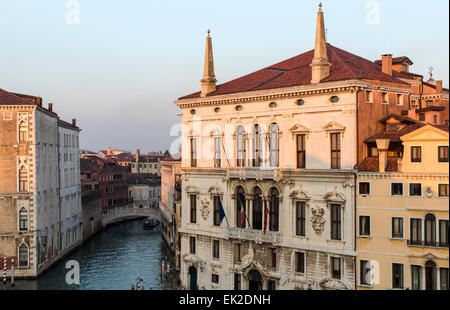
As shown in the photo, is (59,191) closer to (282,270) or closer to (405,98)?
(282,270)

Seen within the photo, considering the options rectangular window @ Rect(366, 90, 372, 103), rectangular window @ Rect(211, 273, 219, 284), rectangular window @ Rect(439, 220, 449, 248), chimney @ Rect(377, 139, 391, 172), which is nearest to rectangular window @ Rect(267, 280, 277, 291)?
rectangular window @ Rect(211, 273, 219, 284)

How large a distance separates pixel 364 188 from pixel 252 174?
791 cm

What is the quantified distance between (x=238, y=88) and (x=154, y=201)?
2848 inches

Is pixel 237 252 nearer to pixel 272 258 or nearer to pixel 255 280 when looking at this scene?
pixel 255 280

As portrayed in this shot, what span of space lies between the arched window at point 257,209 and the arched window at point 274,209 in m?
0.85

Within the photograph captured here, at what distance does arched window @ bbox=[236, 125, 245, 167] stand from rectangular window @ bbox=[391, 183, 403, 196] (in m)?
11.1

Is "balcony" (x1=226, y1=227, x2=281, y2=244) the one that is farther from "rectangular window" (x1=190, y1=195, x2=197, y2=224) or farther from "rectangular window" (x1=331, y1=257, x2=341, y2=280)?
"rectangular window" (x1=331, y1=257, x2=341, y2=280)

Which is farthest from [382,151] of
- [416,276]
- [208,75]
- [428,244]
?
[208,75]

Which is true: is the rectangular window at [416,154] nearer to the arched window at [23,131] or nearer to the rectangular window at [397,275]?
the rectangular window at [397,275]

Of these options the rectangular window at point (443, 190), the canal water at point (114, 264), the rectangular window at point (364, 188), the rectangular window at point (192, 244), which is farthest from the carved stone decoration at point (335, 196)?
the canal water at point (114, 264)

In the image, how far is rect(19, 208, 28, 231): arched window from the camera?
48219 mm

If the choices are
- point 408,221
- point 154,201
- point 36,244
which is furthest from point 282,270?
point 154,201

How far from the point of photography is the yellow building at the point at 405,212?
29.7 m
